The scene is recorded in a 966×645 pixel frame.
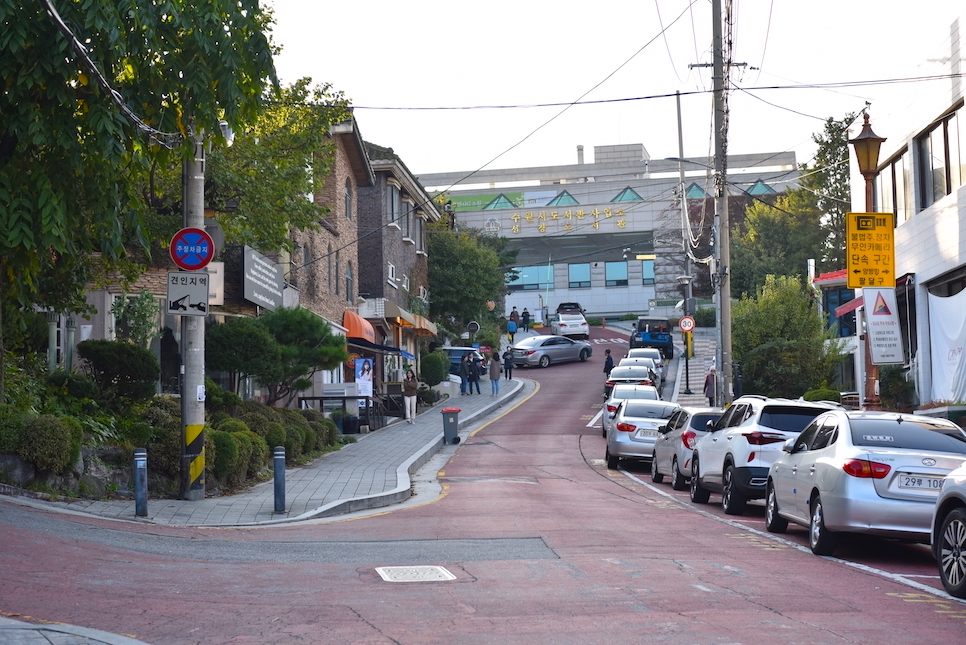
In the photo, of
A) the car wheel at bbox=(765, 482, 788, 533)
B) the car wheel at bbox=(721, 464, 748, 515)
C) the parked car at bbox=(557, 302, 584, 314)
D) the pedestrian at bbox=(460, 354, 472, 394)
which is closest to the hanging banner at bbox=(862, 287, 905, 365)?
the car wheel at bbox=(721, 464, 748, 515)

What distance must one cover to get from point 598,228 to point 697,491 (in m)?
77.9

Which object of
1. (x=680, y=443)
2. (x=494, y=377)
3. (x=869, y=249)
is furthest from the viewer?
(x=494, y=377)

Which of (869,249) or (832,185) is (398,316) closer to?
(869,249)

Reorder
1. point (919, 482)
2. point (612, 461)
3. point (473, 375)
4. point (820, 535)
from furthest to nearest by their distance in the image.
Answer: point (473, 375) < point (612, 461) < point (820, 535) < point (919, 482)

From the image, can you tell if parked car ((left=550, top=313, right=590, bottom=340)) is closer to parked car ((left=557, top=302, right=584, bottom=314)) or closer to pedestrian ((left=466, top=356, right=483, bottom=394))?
parked car ((left=557, top=302, right=584, bottom=314))

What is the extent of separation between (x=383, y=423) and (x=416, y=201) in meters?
18.3

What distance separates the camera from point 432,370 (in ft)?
160

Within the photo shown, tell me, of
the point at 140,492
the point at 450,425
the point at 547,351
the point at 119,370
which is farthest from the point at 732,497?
the point at 547,351

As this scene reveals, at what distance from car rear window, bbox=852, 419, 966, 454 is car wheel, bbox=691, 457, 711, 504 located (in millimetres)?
5978

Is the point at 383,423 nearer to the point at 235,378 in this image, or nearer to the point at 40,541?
the point at 235,378

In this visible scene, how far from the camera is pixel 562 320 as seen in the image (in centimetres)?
7206

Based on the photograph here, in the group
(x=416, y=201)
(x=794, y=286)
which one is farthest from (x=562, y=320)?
(x=794, y=286)

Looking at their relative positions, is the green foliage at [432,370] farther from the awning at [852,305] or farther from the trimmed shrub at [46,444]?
the trimmed shrub at [46,444]

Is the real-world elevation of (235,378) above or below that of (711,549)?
above
